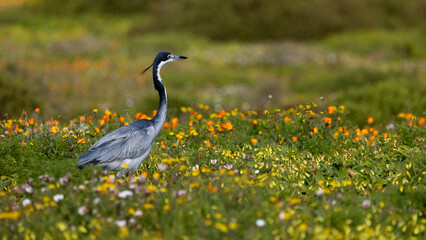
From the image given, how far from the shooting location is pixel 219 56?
60.5 ft

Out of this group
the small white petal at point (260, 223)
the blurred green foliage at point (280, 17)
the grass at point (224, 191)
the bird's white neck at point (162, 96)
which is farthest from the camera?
the blurred green foliage at point (280, 17)

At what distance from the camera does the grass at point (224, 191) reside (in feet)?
Answer: 11.9

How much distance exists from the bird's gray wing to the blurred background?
2256mm

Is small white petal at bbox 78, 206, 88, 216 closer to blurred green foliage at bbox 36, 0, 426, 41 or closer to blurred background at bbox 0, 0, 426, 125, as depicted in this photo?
blurred background at bbox 0, 0, 426, 125

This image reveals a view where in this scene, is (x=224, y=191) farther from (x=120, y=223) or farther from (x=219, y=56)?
(x=219, y=56)

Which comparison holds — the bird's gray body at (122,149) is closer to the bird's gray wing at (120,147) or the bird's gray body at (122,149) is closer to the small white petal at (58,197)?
the bird's gray wing at (120,147)

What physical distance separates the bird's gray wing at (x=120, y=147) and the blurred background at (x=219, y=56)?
2256 mm

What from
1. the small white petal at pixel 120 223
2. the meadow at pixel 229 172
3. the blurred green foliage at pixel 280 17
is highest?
the small white petal at pixel 120 223

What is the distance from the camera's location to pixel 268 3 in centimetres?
2478

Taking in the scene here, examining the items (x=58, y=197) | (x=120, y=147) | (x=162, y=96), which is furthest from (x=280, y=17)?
(x=58, y=197)

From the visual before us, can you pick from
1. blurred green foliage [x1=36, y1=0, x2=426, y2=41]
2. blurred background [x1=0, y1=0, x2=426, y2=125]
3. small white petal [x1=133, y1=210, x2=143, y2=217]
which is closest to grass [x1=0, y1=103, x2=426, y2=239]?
small white petal [x1=133, y1=210, x2=143, y2=217]

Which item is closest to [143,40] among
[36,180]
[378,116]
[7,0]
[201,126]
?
[378,116]

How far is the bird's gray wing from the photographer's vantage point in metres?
4.69

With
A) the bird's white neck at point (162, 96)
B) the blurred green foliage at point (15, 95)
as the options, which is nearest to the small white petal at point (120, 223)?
the bird's white neck at point (162, 96)
